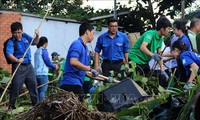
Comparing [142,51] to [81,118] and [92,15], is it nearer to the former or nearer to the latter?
[81,118]

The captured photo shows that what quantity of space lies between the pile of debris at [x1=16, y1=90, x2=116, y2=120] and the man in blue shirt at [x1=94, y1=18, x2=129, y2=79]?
4.25 metres

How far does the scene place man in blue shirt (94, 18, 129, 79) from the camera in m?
8.77

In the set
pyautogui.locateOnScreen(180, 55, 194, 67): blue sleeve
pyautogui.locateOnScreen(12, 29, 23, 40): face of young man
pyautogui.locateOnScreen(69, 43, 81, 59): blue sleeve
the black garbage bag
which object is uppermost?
pyautogui.locateOnScreen(12, 29, 23, 40): face of young man

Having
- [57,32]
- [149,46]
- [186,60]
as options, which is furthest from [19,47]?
[57,32]

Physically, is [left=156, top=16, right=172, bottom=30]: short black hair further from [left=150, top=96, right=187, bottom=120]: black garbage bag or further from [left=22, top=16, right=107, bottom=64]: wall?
[left=22, top=16, right=107, bottom=64]: wall

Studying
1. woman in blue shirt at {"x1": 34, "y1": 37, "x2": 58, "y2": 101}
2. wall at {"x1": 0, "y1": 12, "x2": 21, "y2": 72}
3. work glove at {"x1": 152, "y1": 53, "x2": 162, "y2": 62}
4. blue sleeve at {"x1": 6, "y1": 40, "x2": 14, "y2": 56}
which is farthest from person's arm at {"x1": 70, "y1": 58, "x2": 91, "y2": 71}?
wall at {"x1": 0, "y1": 12, "x2": 21, "y2": 72}

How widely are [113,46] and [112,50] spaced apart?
0.24 feet

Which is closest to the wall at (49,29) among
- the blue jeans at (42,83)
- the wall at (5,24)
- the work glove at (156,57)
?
the wall at (5,24)

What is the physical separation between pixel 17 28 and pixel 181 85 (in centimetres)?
312

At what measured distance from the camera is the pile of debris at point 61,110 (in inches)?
169

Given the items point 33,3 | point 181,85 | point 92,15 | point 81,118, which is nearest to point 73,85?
point 181,85

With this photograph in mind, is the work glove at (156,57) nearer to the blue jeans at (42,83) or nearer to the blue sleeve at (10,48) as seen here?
the blue sleeve at (10,48)

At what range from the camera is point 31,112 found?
4.47 meters

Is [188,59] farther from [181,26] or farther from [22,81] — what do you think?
[22,81]
